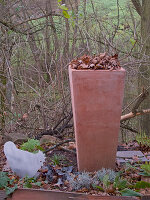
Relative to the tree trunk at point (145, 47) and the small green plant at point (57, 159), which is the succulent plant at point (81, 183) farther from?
the tree trunk at point (145, 47)

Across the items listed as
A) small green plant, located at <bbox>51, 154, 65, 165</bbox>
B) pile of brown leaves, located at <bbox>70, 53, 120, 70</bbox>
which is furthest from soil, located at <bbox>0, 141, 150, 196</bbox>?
pile of brown leaves, located at <bbox>70, 53, 120, 70</bbox>

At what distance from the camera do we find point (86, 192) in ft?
9.71

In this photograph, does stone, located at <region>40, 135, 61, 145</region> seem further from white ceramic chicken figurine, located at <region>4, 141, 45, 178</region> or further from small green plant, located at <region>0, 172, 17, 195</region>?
small green plant, located at <region>0, 172, 17, 195</region>

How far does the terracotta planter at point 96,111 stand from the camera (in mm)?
3096

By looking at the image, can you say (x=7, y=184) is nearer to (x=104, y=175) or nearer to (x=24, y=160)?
(x=24, y=160)

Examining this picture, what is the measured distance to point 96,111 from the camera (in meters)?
3.18

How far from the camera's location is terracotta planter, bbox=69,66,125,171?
10.2 feet

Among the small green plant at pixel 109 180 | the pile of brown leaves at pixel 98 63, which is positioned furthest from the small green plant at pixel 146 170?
the pile of brown leaves at pixel 98 63

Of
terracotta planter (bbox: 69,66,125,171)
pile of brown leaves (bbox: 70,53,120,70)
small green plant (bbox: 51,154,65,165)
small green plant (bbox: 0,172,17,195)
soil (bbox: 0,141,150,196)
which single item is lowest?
soil (bbox: 0,141,150,196)

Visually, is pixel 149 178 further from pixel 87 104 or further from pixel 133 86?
pixel 133 86

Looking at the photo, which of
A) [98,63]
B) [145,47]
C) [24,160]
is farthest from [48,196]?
[145,47]

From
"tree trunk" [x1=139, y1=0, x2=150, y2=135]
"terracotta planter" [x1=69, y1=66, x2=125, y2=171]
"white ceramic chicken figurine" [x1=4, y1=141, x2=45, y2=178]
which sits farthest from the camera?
"tree trunk" [x1=139, y1=0, x2=150, y2=135]

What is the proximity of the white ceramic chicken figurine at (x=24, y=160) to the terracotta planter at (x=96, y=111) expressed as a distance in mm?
510

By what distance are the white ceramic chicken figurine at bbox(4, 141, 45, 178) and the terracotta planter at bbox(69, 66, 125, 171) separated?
510mm
